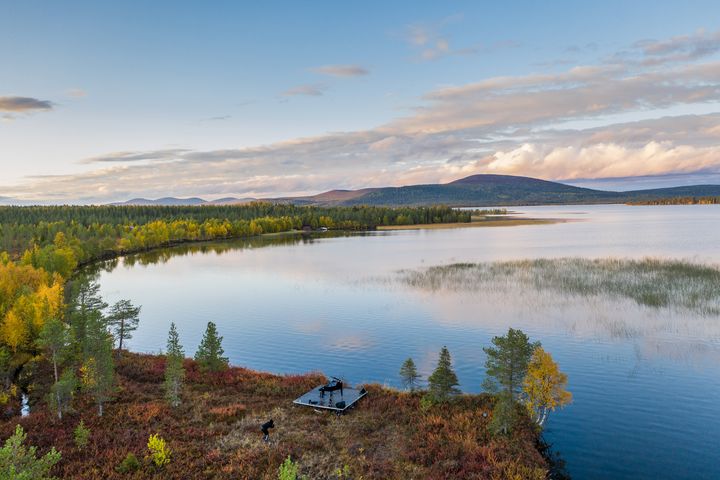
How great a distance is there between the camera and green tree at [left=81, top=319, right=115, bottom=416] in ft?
118

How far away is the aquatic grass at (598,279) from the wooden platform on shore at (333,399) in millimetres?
46541

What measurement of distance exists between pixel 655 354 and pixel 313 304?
48.8 metres

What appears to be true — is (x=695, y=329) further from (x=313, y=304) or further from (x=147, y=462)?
(x=147, y=462)

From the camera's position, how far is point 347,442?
3136 cm

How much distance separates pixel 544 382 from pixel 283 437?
19.2 m

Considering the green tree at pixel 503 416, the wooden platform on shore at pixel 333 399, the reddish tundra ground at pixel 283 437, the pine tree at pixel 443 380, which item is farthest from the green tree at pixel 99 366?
the green tree at pixel 503 416

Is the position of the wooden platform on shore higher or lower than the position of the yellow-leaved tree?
lower

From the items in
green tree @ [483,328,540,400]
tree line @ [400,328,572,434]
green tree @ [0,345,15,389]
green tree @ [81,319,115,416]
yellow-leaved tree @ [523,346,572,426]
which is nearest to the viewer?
tree line @ [400,328,572,434]

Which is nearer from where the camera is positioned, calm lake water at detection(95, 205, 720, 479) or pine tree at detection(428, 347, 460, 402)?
calm lake water at detection(95, 205, 720, 479)

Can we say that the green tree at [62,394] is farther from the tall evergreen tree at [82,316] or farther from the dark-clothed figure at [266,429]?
the dark-clothed figure at [266,429]

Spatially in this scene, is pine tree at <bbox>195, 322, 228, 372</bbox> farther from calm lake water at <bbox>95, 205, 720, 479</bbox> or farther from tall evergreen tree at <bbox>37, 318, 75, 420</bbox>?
tall evergreen tree at <bbox>37, 318, 75, 420</bbox>

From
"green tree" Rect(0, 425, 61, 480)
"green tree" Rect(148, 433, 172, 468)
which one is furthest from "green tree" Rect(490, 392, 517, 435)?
"green tree" Rect(0, 425, 61, 480)

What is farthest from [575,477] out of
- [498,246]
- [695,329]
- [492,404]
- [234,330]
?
[498,246]

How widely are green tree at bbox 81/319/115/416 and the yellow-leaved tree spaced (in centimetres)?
3251
